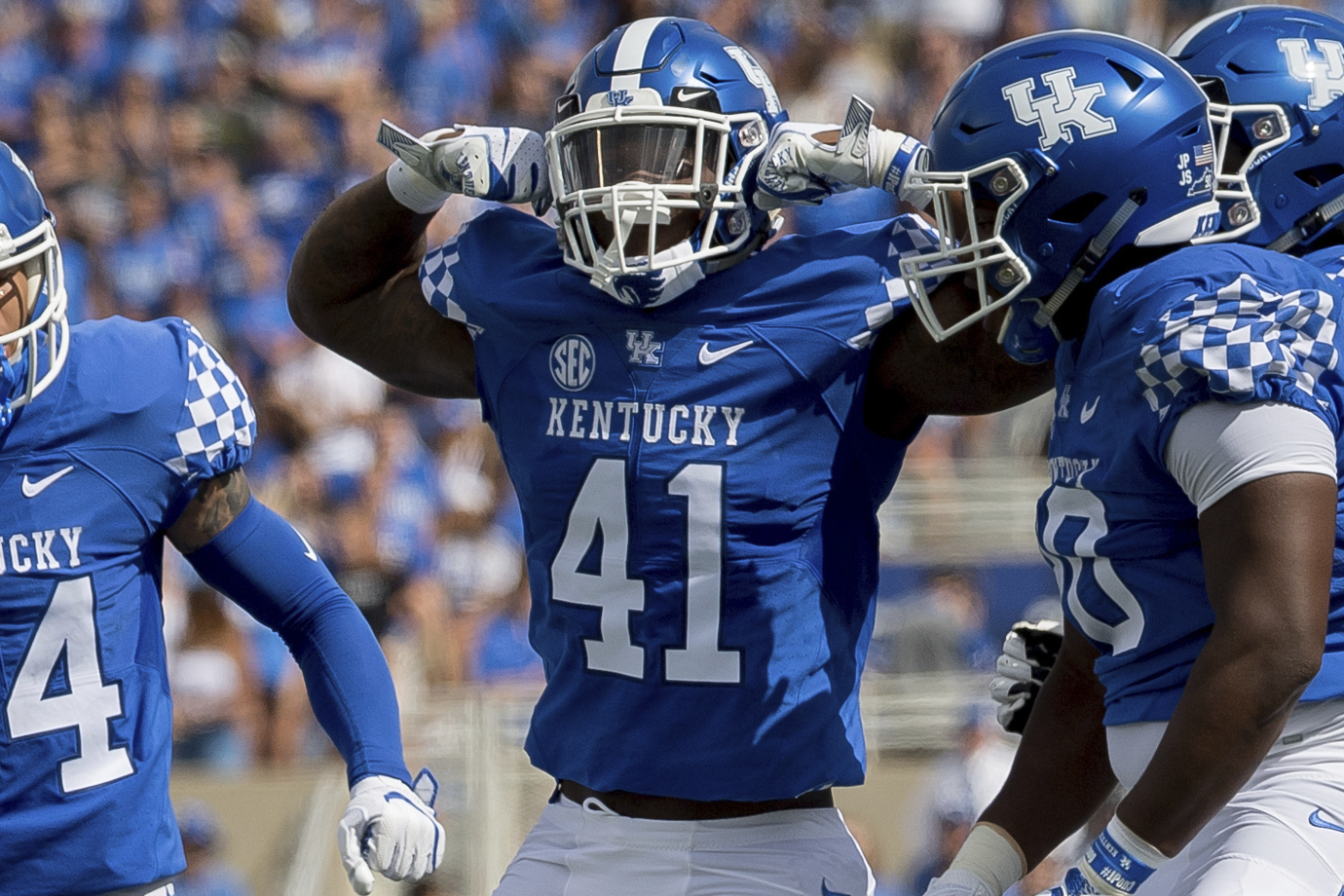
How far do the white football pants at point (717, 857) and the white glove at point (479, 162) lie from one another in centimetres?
93

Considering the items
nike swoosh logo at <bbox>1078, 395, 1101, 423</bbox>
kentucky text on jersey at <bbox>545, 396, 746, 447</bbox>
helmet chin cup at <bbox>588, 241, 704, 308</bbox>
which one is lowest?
kentucky text on jersey at <bbox>545, 396, 746, 447</bbox>

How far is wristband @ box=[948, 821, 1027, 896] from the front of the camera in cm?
214

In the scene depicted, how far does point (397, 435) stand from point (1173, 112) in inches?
180

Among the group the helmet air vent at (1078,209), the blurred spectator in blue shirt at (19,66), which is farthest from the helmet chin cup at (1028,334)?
the blurred spectator in blue shirt at (19,66)

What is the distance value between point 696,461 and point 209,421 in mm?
700

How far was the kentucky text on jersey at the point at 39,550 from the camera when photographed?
2.25 meters

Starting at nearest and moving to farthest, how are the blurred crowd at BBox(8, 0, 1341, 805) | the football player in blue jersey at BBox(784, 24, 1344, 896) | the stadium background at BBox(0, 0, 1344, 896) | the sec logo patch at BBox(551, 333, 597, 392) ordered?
the football player in blue jersey at BBox(784, 24, 1344, 896), the sec logo patch at BBox(551, 333, 597, 392), the stadium background at BBox(0, 0, 1344, 896), the blurred crowd at BBox(8, 0, 1341, 805)

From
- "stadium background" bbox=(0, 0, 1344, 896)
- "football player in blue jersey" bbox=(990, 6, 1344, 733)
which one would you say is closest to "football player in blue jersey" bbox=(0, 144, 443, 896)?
"football player in blue jersey" bbox=(990, 6, 1344, 733)

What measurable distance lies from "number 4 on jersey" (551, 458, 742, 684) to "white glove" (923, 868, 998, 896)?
1.36 ft

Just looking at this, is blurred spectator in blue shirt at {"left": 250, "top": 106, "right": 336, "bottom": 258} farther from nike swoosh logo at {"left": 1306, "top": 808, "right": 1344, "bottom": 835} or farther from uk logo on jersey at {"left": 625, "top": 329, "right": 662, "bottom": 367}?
nike swoosh logo at {"left": 1306, "top": 808, "right": 1344, "bottom": 835}

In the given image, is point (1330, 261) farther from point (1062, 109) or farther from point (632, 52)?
point (632, 52)

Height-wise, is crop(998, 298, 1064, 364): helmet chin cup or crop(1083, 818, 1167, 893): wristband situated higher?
crop(998, 298, 1064, 364): helmet chin cup

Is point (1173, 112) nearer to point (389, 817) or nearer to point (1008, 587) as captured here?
point (389, 817)

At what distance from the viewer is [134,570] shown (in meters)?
2.35
